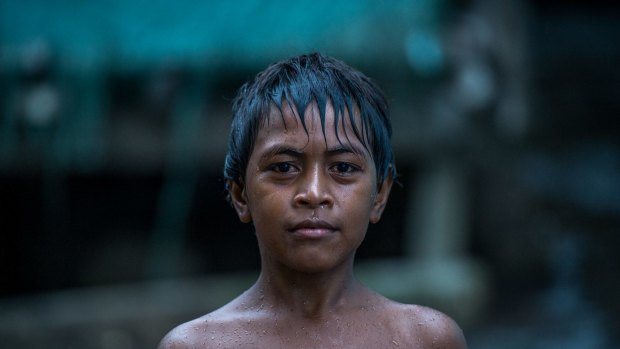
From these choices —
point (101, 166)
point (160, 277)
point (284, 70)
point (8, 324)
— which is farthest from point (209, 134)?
point (284, 70)

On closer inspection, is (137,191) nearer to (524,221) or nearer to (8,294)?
(8,294)

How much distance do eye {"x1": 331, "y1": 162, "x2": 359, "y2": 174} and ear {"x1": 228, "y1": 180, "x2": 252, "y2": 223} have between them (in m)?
0.28

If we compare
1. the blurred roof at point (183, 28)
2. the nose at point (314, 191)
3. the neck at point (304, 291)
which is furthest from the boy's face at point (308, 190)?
the blurred roof at point (183, 28)

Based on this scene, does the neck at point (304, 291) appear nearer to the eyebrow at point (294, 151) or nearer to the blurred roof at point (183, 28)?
the eyebrow at point (294, 151)

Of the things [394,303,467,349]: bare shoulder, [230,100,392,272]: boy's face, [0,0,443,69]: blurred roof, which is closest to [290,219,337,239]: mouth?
[230,100,392,272]: boy's face

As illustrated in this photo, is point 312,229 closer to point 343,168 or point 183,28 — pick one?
point 343,168

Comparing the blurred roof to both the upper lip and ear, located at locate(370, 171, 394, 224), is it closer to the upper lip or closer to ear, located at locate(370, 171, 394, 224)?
ear, located at locate(370, 171, 394, 224)

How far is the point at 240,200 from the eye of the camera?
90.7 inches

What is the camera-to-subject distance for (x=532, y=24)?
27.6 feet

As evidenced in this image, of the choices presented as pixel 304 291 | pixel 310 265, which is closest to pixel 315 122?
pixel 310 265

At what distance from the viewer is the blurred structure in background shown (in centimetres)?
541

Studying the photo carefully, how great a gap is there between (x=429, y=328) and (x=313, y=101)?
654 mm

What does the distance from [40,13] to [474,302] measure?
3.61 meters

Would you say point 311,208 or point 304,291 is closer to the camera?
point 311,208
